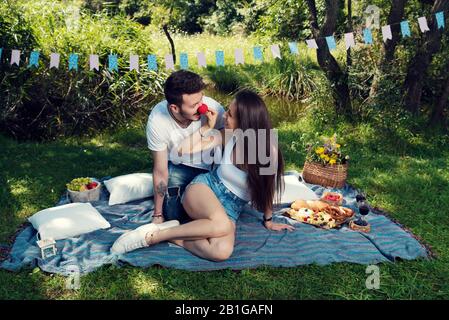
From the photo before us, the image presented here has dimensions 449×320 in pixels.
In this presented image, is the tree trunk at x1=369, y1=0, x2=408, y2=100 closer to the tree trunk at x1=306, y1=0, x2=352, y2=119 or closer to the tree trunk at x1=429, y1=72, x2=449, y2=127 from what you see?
the tree trunk at x1=306, y1=0, x2=352, y2=119

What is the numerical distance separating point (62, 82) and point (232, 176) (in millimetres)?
4085

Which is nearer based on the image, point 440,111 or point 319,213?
point 319,213

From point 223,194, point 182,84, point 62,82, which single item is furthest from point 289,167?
point 62,82

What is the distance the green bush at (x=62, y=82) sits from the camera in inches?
236

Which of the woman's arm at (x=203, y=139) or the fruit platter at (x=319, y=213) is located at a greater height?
the woman's arm at (x=203, y=139)

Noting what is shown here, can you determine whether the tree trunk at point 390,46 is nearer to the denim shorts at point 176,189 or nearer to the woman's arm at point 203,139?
the woman's arm at point 203,139

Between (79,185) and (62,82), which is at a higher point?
(62,82)

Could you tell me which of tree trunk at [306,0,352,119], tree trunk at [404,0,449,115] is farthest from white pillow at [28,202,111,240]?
tree trunk at [404,0,449,115]

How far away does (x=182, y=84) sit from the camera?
3260 mm

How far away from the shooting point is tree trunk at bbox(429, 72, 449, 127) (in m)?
6.08

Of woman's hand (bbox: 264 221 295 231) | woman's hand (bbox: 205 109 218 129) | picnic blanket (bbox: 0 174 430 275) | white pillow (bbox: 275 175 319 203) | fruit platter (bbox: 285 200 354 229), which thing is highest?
woman's hand (bbox: 205 109 218 129)

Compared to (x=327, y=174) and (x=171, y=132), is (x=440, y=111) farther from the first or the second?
(x=171, y=132)

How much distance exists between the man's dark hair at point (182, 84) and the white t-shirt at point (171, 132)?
0.82 ft

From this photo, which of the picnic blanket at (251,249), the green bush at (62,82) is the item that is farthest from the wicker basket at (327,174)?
the green bush at (62,82)
